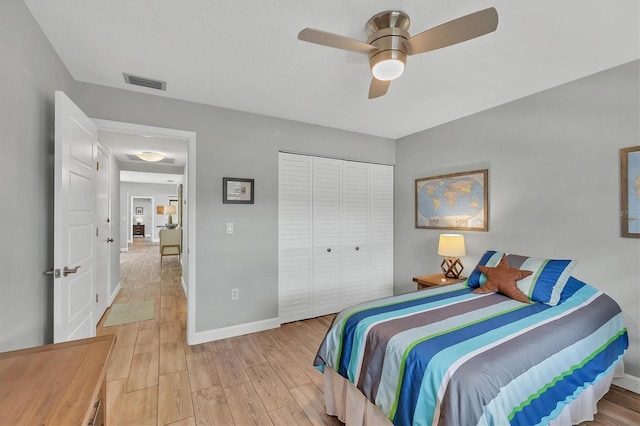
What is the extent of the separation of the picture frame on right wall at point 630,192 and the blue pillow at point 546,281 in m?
0.49

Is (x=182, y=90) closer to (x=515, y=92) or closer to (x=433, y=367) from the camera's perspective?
(x=433, y=367)

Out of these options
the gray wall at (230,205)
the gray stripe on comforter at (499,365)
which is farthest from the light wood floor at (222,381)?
the gray stripe on comforter at (499,365)

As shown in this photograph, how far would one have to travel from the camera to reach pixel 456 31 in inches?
55.6

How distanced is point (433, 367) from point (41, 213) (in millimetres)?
2378

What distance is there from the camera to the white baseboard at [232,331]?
2.84 m

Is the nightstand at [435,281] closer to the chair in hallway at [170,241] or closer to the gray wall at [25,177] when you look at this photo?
the gray wall at [25,177]

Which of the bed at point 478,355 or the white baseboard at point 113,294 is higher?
the bed at point 478,355

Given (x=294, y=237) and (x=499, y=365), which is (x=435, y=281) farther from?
(x=499, y=365)

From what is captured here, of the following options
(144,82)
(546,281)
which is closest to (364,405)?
(546,281)

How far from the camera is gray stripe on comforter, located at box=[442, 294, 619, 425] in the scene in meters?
1.09

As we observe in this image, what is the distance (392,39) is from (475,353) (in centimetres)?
169

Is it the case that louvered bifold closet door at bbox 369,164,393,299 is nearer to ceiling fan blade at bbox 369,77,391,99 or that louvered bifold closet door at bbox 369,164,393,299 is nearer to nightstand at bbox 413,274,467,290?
nightstand at bbox 413,274,467,290

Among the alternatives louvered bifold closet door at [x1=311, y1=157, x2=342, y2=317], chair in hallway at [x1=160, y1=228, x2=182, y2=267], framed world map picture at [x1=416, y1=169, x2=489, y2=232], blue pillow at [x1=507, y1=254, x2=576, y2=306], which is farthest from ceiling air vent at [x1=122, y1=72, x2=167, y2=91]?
chair in hallway at [x1=160, y1=228, x2=182, y2=267]

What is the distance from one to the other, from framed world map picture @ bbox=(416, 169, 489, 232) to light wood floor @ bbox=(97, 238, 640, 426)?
173 centimetres
